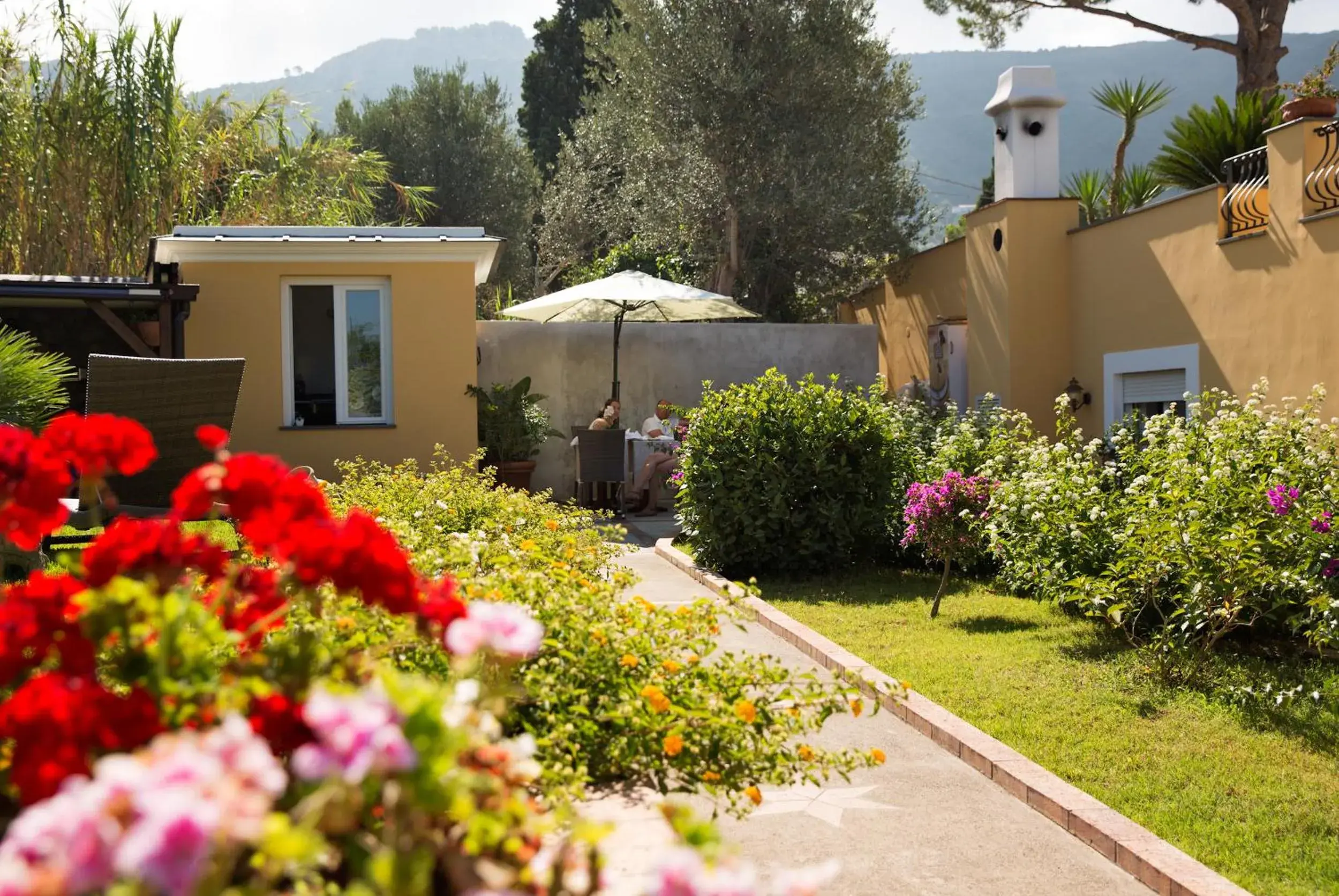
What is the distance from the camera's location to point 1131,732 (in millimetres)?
5238

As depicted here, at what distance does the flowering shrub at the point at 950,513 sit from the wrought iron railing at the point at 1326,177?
348cm

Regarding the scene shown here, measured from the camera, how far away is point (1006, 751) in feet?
16.0

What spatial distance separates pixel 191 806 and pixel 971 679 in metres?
5.59

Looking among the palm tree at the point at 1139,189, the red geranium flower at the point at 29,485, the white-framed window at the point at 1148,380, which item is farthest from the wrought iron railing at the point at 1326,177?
the red geranium flower at the point at 29,485

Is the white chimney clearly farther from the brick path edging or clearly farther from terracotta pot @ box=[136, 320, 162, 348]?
terracotta pot @ box=[136, 320, 162, 348]

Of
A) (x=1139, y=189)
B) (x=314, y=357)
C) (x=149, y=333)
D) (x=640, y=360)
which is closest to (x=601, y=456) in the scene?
(x=640, y=360)

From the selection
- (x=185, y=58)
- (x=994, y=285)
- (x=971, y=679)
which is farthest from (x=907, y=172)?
(x=971, y=679)

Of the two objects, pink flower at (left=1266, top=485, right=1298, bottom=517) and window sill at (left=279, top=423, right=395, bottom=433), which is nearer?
pink flower at (left=1266, top=485, right=1298, bottom=517)

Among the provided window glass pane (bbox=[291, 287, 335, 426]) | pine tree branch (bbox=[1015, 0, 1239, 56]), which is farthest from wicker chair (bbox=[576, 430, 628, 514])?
pine tree branch (bbox=[1015, 0, 1239, 56])

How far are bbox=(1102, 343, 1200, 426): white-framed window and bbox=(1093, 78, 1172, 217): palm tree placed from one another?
3698mm

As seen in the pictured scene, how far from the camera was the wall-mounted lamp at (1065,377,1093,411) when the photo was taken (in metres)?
12.8

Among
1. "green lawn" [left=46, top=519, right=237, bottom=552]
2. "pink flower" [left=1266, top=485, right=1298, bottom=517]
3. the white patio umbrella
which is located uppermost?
the white patio umbrella

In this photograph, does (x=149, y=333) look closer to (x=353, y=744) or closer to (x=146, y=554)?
(x=146, y=554)

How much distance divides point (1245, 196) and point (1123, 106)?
6.05 metres
